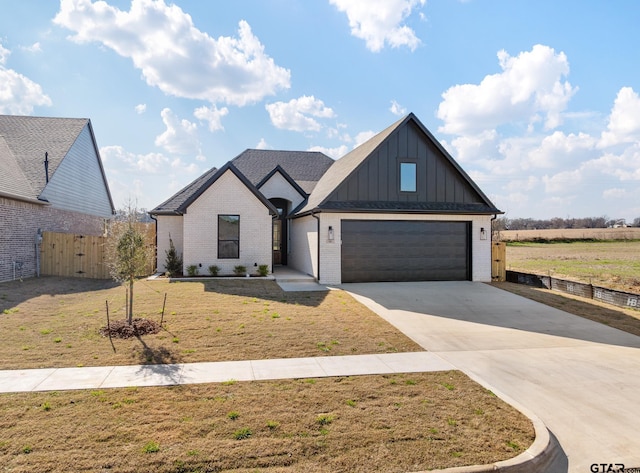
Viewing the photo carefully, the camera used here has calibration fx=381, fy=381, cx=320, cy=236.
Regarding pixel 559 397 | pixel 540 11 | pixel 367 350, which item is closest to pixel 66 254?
pixel 367 350

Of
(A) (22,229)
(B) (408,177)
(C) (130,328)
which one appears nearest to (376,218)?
(B) (408,177)

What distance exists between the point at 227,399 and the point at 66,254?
50.2ft

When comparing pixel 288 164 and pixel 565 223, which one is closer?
pixel 288 164

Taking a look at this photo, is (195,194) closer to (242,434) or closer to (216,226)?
(216,226)

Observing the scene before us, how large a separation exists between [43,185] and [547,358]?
19.6 metres

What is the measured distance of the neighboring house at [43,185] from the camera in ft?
47.4

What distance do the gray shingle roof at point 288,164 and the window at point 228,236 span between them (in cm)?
506

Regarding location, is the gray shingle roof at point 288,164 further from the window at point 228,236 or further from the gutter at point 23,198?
the gutter at point 23,198

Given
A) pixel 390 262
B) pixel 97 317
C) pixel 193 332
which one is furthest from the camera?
pixel 390 262

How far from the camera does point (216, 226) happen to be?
1612cm

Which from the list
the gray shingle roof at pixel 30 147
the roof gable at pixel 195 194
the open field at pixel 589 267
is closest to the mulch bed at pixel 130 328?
the roof gable at pixel 195 194

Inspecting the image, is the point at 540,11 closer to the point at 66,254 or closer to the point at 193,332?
the point at 193,332

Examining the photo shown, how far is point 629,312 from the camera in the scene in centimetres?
1072

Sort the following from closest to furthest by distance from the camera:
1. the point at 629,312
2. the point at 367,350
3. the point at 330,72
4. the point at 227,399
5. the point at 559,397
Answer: the point at 227,399 → the point at 559,397 → the point at 367,350 → the point at 629,312 → the point at 330,72
